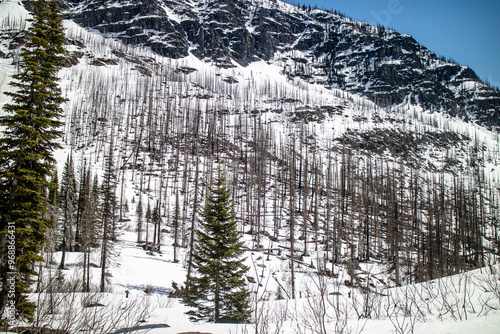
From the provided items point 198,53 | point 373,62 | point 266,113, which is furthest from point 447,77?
point 198,53

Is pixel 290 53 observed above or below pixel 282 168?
above

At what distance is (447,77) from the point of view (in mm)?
181000

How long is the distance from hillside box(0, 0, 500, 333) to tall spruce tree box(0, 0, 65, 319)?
1818mm

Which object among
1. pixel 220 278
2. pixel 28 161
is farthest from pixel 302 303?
pixel 28 161

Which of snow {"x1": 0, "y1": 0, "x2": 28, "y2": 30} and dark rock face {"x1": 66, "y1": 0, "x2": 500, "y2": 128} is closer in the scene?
snow {"x1": 0, "y1": 0, "x2": 28, "y2": 30}

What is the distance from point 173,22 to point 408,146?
15527 centimetres

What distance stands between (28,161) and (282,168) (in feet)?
166

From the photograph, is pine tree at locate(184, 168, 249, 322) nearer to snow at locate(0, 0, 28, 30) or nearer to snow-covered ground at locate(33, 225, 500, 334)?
snow-covered ground at locate(33, 225, 500, 334)

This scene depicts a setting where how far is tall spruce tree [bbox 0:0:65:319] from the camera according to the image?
30.2 feet

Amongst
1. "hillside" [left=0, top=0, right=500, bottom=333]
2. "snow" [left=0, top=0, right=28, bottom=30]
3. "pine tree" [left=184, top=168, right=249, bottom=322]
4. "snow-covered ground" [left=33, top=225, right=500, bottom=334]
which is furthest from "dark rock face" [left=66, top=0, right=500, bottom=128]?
"pine tree" [left=184, top=168, right=249, bottom=322]

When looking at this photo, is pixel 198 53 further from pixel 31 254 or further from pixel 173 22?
pixel 31 254

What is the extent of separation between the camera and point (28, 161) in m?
10.2

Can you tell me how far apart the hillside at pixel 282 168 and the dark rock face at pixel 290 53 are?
130 cm

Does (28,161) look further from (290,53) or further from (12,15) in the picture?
(290,53)
